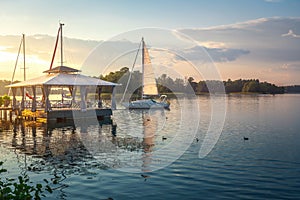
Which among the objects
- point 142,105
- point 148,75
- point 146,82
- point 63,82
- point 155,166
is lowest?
point 155,166

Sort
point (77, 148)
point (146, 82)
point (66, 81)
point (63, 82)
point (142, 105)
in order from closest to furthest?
point (77, 148) < point (63, 82) < point (66, 81) < point (142, 105) < point (146, 82)

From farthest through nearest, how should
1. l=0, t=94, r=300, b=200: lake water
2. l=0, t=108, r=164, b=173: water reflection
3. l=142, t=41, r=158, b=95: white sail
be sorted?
1. l=142, t=41, r=158, b=95: white sail
2. l=0, t=108, r=164, b=173: water reflection
3. l=0, t=94, r=300, b=200: lake water

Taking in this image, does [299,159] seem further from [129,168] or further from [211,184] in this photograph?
[129,168]

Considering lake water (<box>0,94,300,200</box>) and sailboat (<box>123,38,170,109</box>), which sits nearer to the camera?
lake water (<box>0,94,300,200</box>)

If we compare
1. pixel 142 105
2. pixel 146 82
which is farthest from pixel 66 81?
pixel 146 82

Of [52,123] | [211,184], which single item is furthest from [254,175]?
[52,123]

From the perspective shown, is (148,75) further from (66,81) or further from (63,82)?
(63,82)

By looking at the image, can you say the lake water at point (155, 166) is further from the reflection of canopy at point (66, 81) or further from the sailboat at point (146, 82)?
the sailboat at point (146, 82)

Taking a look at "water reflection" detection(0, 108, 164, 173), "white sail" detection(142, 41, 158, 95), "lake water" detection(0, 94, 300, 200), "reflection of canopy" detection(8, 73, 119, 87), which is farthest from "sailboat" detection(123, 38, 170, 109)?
"lake water" detection(0, 94, 300, 200)

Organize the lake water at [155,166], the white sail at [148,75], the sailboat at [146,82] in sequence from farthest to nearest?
the sailboat at [146,82] → the white sail at [148,75] → the lake water at [155,166]

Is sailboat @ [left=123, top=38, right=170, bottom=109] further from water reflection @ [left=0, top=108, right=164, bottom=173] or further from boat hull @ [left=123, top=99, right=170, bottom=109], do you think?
water reflection @ [left=0, top=108, right=164, bottom=173]

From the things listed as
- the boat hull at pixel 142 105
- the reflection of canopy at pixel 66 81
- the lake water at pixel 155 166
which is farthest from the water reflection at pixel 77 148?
the boat hull at pixel 142 105

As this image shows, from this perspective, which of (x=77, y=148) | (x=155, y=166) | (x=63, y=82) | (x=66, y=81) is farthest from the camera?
(x=66, y=81)

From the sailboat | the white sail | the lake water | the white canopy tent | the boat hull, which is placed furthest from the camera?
the boat hull
